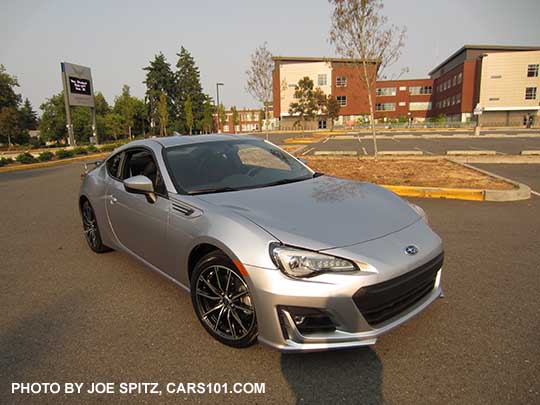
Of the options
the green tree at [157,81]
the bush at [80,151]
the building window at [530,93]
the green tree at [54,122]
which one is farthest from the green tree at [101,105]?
the building window at [530,93]

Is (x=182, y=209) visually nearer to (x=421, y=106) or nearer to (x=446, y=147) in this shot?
(x=446, y=147)

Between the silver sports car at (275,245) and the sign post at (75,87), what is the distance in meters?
31.8

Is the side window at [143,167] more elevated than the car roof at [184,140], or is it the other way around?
the car roof at [184,140]

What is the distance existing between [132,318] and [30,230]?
159 inches

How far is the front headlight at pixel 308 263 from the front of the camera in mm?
2141

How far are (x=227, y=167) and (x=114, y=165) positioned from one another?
1.53m

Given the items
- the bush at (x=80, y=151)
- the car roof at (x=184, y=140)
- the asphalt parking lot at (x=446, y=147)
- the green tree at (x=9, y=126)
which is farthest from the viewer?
the green tree at (x=9, y=126)

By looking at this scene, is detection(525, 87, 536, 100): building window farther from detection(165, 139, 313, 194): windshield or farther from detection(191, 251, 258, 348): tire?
detection(191, 251, 258, 348): tire

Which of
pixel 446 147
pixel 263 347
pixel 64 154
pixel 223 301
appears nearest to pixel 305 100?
pixel 446 147

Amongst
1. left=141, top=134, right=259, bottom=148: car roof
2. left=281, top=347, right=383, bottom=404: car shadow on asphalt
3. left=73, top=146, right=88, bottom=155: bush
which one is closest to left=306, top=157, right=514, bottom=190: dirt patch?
left=141, top=134, right=259, bottom=148: car roof

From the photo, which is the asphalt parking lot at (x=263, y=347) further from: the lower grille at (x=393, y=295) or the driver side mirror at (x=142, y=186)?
the driver side mirror at (x=142, y=186)

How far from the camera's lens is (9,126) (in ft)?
162

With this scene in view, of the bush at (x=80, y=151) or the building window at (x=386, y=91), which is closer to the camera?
the bush at (x=80, y=151)

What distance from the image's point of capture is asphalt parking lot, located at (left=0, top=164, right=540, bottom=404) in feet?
7.00
